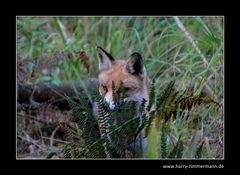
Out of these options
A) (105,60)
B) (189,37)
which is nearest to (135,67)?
(105,60)

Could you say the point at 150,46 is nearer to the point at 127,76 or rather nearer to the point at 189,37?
the point at 189,37

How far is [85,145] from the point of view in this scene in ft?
16.5

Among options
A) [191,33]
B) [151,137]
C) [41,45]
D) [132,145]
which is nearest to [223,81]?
[191,33]

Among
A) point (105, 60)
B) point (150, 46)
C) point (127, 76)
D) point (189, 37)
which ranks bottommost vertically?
point (127, 76)

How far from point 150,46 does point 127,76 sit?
2375mm

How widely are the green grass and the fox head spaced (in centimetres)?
58

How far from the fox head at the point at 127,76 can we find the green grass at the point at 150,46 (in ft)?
1.92

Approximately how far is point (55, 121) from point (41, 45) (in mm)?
1304

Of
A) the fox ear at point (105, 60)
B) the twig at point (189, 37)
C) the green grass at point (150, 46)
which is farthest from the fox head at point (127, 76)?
the twig at point (189, 37)

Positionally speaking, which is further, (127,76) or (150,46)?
(150,46)

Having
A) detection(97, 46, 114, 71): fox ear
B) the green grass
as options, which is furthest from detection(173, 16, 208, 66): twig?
detection(97, 46, 114, 71): fox ear

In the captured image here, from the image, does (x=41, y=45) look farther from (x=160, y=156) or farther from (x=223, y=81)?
(x=160, y=156)

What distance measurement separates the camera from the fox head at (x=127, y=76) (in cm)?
605

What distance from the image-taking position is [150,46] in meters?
8.52
